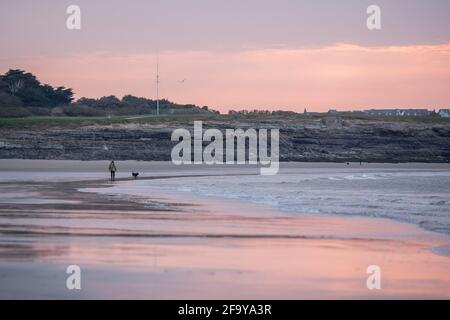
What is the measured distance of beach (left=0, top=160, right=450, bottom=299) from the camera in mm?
13383

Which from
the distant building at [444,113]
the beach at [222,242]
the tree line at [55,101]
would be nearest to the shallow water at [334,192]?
the beach at [222,242]

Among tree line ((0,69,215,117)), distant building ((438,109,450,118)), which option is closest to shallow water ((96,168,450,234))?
tree line ((0,69,215,117))

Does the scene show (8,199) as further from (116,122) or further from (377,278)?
(116,122)

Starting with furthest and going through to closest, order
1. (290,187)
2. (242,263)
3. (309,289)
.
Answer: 1. (290,187)
2. (242,263)
3. (309,289)

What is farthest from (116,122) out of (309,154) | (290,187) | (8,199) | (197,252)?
(197,252)

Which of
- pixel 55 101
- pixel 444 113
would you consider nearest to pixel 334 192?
pixel 55 101

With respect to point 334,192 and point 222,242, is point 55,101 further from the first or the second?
point 222,242

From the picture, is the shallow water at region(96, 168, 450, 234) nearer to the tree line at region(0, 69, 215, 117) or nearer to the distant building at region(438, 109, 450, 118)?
the tree line at region(0, 69, 215, 117)

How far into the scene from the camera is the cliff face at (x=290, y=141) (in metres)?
65.8

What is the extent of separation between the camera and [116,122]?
73312 mm

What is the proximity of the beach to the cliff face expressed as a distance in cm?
2988

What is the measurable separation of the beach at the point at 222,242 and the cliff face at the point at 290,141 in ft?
98.0
